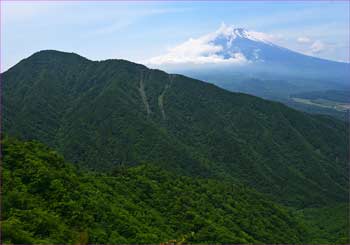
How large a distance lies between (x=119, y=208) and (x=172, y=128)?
87.5 m

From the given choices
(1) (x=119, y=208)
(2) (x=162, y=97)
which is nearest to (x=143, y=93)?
(2) (x=162, y=97)

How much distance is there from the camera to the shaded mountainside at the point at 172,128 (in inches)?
3903

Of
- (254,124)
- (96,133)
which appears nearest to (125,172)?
(96,133)

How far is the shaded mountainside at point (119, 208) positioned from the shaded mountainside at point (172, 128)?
4593 centimetres

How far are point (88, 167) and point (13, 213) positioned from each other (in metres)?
73.3

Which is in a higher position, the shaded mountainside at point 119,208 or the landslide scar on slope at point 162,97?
the landslide scar on slope at point 162,97

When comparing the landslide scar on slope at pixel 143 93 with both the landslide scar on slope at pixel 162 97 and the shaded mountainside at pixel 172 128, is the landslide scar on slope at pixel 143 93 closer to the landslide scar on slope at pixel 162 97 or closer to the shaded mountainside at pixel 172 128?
the shaded mountainside at pixel 172 128

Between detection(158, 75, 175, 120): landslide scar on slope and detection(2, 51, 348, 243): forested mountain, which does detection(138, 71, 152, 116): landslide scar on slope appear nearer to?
detection(2, 51, 348, 243): forested mountain

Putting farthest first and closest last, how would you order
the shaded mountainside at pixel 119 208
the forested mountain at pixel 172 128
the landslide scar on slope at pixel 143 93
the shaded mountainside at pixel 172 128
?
the landslide scar on slope at pixel 143 93
the shaded mountainside at pixel 172 128
the forested mountain at pixel 172 128
the shaded mountainside at pixel 119 208

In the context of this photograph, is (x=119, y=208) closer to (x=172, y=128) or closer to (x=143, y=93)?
(x=172, y=128)

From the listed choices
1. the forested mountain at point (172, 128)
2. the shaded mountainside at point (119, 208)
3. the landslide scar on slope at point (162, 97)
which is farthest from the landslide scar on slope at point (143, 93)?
the shaded mountainside at point (119, 208)

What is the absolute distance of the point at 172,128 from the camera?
383ft

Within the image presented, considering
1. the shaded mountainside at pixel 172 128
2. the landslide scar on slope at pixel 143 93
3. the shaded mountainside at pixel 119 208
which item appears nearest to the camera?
the shaded mountainside at pixel 119 208

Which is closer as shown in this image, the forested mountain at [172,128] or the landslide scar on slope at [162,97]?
the forested mountain at [172,128]
